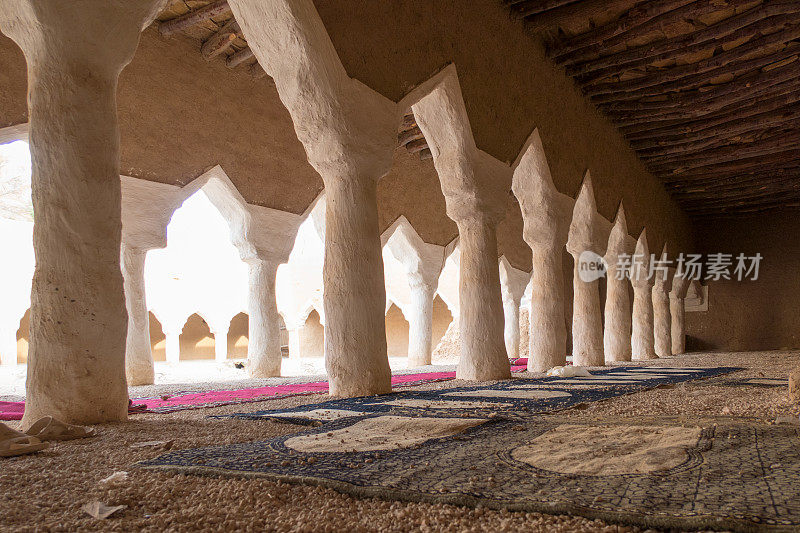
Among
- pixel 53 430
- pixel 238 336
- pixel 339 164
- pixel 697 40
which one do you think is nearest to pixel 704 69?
pixel 697 40

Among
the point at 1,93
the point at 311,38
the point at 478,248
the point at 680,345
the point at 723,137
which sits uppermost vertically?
the point at 723,137

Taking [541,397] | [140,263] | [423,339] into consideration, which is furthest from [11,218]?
[541,397]

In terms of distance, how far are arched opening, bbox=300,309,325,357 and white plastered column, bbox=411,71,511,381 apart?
1917 cm

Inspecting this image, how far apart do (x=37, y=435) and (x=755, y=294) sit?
22.1 meters

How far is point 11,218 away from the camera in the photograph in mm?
17219

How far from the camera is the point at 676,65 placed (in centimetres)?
1032

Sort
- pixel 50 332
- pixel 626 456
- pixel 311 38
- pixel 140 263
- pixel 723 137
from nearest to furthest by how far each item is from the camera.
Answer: pixel 626 456, pixel 50 332, pixel 311 38, pixel 140 263, pixel 723 137

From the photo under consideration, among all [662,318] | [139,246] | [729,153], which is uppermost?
[729,153]

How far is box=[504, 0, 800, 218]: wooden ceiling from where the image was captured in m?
8.41

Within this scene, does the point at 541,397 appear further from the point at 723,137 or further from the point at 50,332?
the point at 723,137

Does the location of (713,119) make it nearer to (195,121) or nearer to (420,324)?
(420,324)

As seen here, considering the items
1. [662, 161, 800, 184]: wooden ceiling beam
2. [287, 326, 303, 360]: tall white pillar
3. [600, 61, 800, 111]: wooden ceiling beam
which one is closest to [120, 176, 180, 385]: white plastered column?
[600, 61, 800, 111]: wooden ceiling beam

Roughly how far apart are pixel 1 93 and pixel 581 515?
26.1 ft

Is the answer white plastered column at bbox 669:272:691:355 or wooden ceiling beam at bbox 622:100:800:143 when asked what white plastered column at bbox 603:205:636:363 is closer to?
wooden ceiling beam at bbox 622:100:800:143
